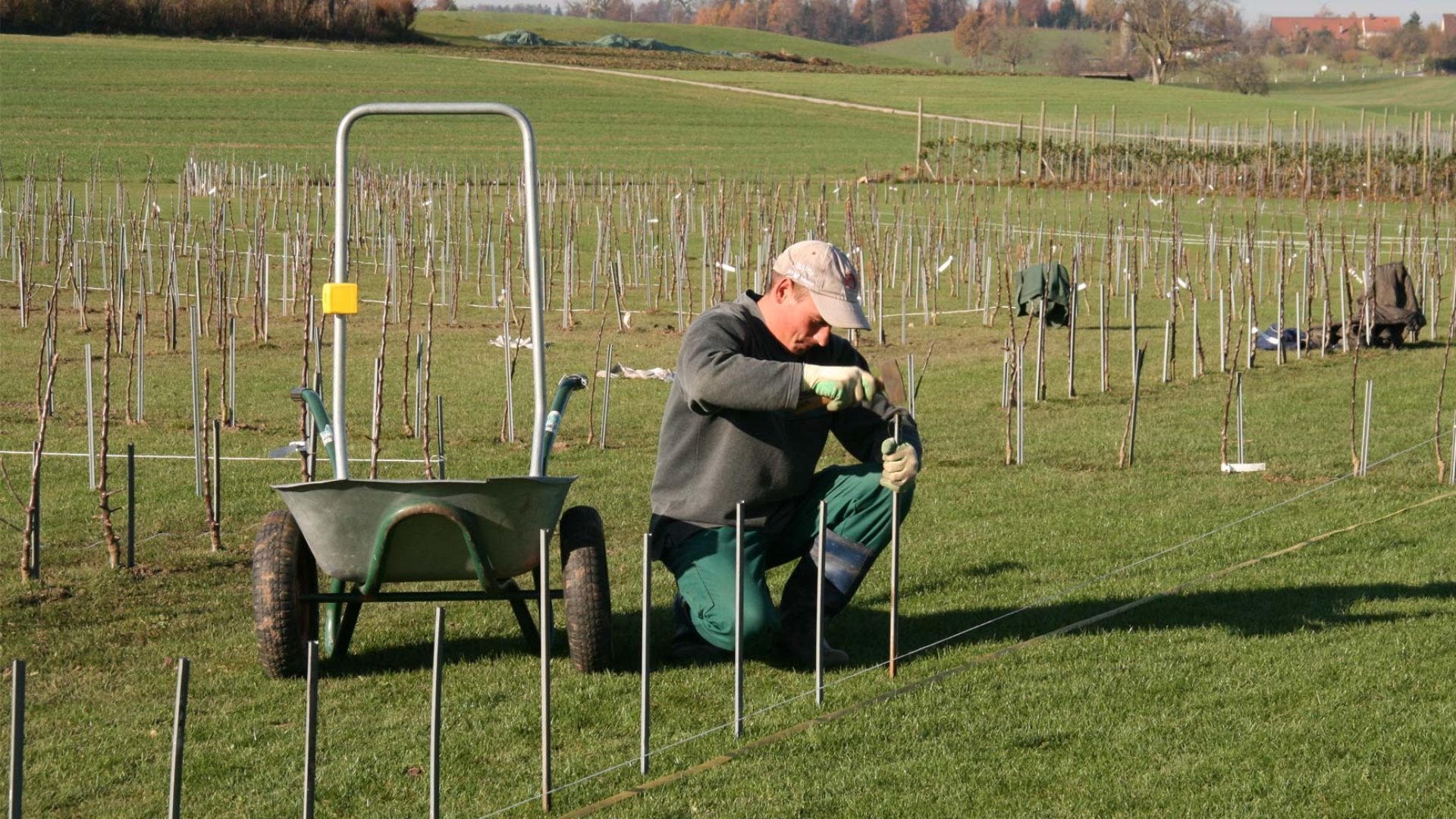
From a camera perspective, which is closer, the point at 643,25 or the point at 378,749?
the point at 378,749

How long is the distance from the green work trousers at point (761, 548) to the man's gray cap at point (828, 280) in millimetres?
717

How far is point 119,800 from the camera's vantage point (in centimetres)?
450

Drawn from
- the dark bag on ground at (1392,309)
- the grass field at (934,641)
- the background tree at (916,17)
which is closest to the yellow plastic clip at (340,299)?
the grass field at (934,641)

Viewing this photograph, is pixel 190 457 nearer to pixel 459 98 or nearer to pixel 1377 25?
pixel 459 98

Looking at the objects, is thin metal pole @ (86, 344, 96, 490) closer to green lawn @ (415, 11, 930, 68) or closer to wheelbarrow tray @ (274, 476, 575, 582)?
wheelbarrow tray @ (274, 476, 575, 582)

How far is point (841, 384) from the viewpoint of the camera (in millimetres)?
5098

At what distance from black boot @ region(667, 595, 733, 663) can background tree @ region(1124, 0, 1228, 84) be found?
9111cm

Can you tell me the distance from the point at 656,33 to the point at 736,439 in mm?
101091

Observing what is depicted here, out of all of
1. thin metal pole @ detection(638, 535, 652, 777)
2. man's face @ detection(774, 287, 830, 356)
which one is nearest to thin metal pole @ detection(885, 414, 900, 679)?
man's face @ detection(774, 287, 830, 356)

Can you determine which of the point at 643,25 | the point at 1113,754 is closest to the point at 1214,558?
the point at 1113,754

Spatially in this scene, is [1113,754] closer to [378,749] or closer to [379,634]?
[378,749]

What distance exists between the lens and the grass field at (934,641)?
4.60 m

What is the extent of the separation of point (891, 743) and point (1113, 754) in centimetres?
65

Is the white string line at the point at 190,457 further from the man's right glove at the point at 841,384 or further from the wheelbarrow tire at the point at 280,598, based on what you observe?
the man's right glove at the point at 841,384
